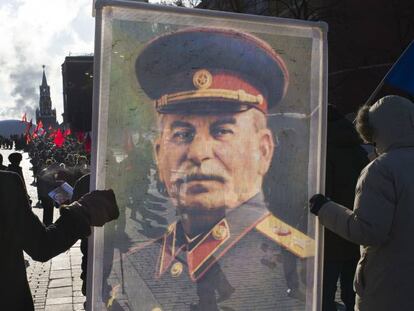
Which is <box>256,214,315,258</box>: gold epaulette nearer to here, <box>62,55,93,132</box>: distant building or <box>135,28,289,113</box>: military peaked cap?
<box>135,28,289,113</box>: military peaked cap

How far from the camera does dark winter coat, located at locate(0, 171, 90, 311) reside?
Result: 2.32 metres

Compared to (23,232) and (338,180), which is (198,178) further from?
(338,180)

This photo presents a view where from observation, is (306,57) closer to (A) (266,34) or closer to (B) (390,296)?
Answer: (A) (266,34)

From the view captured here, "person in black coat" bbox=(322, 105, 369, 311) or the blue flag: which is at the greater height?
the blue flag

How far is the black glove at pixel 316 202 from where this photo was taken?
2.55 meters

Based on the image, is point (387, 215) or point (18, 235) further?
point (387, 215)

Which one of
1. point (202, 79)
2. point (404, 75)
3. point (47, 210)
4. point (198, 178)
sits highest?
point (404, 75)

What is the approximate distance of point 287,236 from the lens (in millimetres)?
2539

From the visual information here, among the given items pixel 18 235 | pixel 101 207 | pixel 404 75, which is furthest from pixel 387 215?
pixel 18 235

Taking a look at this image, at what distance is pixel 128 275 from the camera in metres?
2.31

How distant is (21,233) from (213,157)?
0.78m

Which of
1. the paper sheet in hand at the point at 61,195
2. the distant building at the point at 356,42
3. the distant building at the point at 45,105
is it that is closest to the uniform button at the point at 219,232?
the paper sheet in hand at the point at 61,195

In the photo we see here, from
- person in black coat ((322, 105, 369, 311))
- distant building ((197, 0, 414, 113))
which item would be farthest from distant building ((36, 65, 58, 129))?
person in black coat ((322, 105, 369, 311))

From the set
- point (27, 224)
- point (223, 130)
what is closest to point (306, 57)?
point (223, 130)
